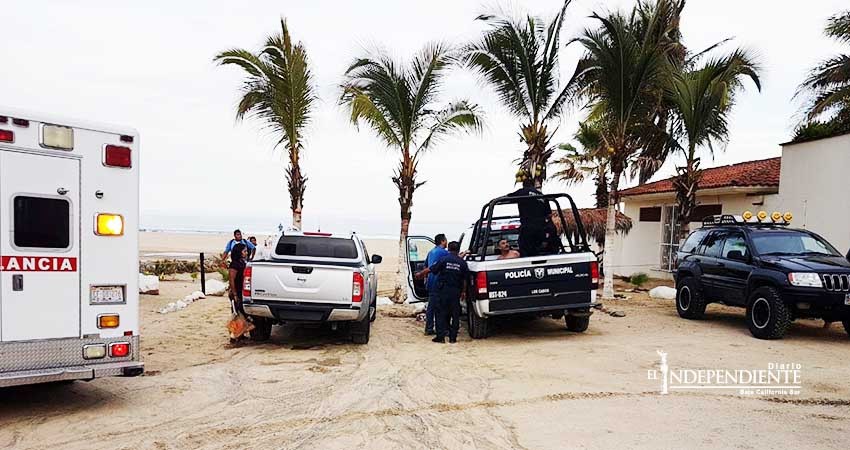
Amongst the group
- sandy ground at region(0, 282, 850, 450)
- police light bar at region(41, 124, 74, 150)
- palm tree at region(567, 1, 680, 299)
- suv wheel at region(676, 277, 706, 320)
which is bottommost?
sandy ground at region(0, 282, 850, 450)

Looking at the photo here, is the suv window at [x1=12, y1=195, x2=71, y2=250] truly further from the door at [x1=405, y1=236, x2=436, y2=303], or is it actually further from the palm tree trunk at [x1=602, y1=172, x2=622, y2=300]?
the palm tree trunk at [x1=602, y1=172, x2=622, y2=300]

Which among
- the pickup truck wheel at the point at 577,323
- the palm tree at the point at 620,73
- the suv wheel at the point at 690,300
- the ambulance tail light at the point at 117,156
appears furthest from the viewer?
the palm tree at the point at 620,73

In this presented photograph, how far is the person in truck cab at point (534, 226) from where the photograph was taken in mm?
11336

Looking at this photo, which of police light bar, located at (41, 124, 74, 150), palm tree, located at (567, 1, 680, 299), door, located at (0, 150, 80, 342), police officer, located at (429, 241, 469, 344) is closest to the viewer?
door, located at (0, 150, 80, 342)

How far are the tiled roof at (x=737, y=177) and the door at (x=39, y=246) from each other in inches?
625

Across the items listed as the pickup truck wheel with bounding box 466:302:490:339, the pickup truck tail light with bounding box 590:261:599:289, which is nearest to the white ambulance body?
the pickup truck wheel with bounding box 466:302:490:339

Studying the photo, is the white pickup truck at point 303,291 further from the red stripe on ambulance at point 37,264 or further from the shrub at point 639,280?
the shrub at point 639,280

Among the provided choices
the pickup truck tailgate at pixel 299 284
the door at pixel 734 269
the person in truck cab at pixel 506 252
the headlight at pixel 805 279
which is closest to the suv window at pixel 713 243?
the door at pixel 734 269

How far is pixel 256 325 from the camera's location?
10438 millimetres

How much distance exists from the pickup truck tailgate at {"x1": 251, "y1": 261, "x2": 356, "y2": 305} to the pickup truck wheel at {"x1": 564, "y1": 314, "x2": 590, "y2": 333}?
3.97 meters

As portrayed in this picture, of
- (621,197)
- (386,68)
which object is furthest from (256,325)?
(621,197)

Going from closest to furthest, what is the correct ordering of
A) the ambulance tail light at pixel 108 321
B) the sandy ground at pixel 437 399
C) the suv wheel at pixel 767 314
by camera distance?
the sandy ground at pixel 437 399 < the ambulance tail light at pixel 108 321 < the suv wheel at pixel 767 314

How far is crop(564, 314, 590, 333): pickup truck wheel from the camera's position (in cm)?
1116

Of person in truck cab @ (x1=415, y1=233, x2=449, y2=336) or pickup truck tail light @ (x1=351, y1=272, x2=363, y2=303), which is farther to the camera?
person in truck cab @ (x1=415, y1=233, x2=449, y2=336)
